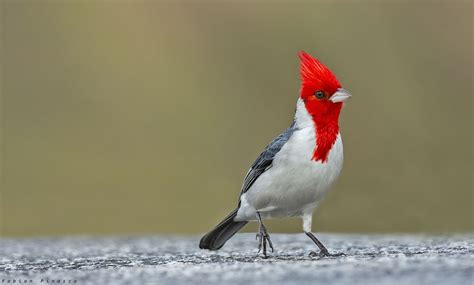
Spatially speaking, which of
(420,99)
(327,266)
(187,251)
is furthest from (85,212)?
(327,266)

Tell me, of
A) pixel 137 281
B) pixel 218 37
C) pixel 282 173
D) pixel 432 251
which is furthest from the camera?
pixel 218 37

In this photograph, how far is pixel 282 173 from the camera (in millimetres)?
6352

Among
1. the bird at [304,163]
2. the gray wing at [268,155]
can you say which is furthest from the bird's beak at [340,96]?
the gray wing at [268,155]

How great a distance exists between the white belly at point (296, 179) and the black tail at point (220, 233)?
43 centimetres

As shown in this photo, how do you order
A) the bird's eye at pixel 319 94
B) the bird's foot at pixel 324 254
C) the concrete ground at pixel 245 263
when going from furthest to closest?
the bird's eye at pixel 319 94 → the bird's foot at pixel 324 254 → the concrete ground at pixel 245 263

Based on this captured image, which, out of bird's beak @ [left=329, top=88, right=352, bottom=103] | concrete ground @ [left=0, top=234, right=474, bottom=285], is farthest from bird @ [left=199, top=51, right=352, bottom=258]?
concrete ground @ [left=0, top=234, right=474, bottom=285]

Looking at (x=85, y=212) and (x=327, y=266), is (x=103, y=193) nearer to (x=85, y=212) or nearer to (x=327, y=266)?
(x=85, y=212)

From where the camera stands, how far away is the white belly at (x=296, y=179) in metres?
6.25

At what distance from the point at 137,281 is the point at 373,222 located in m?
7.28

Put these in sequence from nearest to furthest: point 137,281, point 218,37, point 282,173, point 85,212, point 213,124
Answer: point 137,281 → point 282,173 → point 85,212 → point 213,124 → point 218,37

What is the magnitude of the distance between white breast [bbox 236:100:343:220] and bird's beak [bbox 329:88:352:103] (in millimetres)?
224

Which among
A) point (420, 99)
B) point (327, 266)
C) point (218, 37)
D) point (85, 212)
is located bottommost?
point (327, 266)

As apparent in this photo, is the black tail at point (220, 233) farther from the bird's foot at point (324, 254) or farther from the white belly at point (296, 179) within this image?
the bird's foot at point (324, 254)

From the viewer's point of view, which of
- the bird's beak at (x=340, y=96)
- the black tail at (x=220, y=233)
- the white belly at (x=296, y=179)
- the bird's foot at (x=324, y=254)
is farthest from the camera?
the black tail at (x=220, y=233)
